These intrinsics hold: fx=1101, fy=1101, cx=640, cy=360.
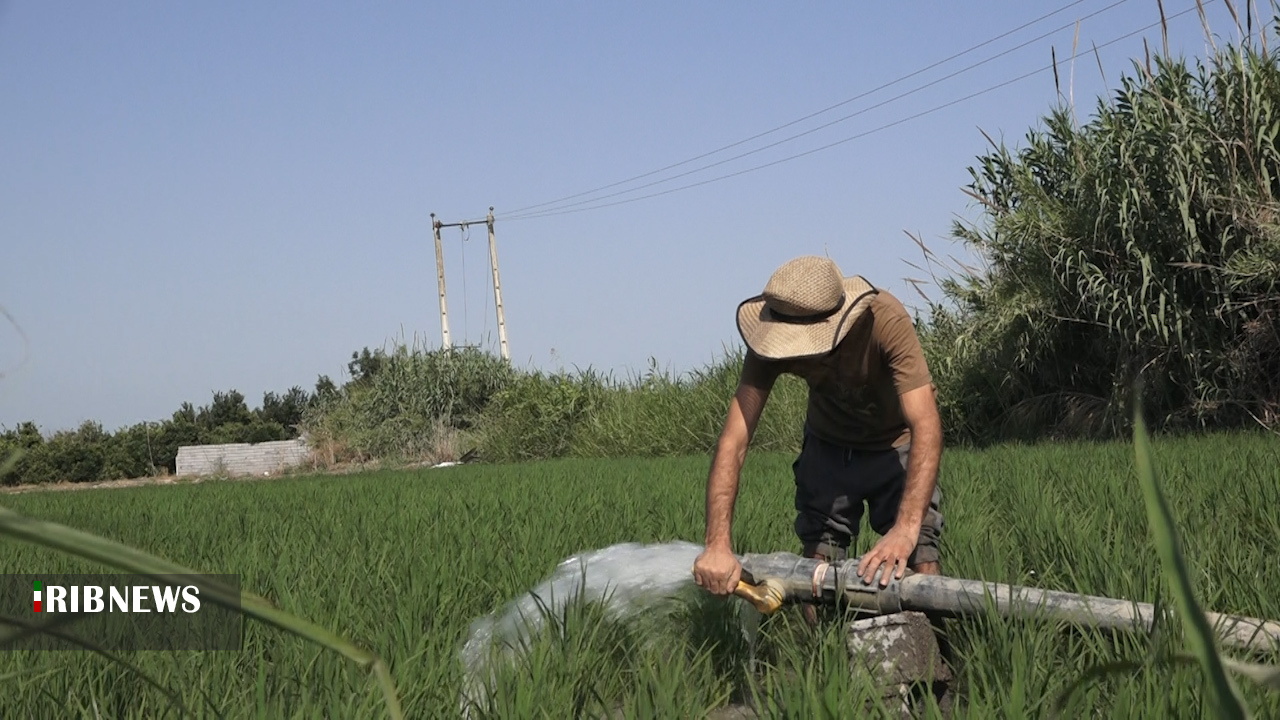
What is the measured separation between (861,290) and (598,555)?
1.07 meters

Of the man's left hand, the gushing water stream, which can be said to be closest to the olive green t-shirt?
the man's left hand

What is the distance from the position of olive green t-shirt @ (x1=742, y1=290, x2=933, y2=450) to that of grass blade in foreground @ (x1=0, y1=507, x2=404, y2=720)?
2413 mm

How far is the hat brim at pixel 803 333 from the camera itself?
2.98 m

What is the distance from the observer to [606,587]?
2.92 m

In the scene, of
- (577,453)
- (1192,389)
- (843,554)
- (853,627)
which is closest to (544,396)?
(577,453)

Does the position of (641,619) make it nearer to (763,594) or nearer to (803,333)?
(763,594)

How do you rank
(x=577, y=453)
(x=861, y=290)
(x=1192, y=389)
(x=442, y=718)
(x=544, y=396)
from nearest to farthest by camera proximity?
(x=442, y=718) → (x=861, y=290) → (x=1192, y=389) → (x=577, y=453) → (x=544, y=396)

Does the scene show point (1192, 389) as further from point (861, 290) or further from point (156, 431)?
point (156, 431)

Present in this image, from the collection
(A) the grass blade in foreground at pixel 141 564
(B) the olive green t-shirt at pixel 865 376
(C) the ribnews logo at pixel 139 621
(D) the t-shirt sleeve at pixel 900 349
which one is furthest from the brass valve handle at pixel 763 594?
(A) the grass blade in foreground at pixel 141 564

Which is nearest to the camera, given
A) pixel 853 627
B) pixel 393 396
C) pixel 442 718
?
pixel 442 718

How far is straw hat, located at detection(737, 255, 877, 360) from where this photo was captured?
9.70 feet

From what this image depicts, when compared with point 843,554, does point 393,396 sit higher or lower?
higher

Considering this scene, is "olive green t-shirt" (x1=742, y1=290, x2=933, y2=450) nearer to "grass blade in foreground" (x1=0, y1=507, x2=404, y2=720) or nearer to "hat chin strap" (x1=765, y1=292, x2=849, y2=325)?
"hat chin strap" (x1=765, y1=292, x2=849, y2=325)

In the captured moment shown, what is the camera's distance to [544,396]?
16.6m
